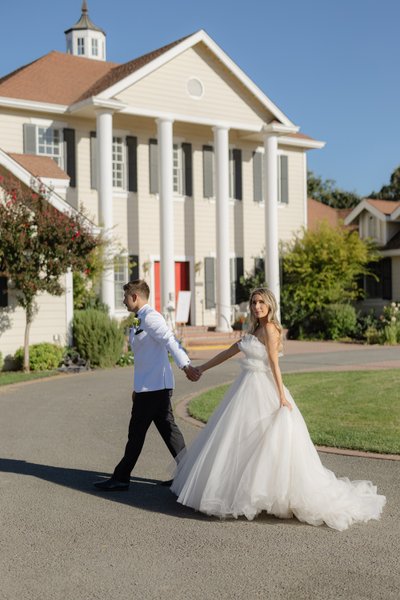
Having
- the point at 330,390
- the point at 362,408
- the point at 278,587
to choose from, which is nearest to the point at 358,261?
the point at 330,390

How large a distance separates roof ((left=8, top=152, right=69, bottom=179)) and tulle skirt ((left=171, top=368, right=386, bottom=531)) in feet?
51.7

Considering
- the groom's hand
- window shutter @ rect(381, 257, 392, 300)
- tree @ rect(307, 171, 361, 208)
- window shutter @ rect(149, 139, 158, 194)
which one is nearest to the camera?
the groom's hand

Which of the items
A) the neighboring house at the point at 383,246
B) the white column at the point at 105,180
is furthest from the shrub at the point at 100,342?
the neighboring house at the point at 383,246

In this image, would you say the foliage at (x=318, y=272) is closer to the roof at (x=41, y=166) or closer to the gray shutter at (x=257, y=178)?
the gray shutter at (x=257, y=178)

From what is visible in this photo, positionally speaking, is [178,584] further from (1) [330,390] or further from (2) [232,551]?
(1) [330,390]

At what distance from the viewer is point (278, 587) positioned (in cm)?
481

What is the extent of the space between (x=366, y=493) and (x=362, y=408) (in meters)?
5.21

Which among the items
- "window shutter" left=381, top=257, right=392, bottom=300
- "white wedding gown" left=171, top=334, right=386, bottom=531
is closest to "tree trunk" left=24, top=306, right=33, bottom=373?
"white wedding gown" left=171, top=334, right=386, bottom=531

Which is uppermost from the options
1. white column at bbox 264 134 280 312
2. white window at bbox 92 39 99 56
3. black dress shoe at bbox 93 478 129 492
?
white window at bbox 92 39 99 56

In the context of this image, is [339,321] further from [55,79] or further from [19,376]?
[19,376]

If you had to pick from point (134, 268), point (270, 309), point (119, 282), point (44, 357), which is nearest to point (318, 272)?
point (134, 268)

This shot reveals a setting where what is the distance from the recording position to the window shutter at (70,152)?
24812 mm

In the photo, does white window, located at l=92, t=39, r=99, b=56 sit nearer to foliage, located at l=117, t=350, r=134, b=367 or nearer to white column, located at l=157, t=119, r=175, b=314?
white column, located at l=157, t=119, r=175, b=314

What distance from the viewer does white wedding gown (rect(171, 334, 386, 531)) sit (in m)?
6.08
